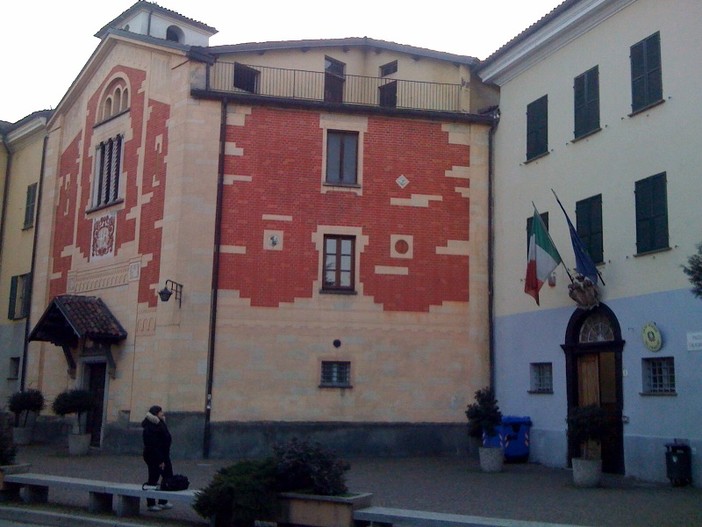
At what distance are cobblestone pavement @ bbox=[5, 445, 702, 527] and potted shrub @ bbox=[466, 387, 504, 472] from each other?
373 mm

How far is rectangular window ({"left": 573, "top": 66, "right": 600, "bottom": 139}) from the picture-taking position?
19.2 m

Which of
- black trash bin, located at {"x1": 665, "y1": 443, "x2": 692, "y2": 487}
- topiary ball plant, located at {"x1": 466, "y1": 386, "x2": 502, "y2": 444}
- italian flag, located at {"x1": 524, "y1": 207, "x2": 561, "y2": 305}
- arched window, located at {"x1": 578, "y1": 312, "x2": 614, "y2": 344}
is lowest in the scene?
black trash bin, located at {"x1": 665, "y1": 443, "x2": 692, "y2": 487}

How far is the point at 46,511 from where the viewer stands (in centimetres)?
1275

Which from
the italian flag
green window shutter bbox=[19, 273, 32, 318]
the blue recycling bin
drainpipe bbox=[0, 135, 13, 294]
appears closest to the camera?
the italian flag

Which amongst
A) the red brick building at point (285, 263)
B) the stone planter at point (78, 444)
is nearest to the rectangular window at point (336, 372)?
the red brick building at point (285, 263)

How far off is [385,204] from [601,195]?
6.02m

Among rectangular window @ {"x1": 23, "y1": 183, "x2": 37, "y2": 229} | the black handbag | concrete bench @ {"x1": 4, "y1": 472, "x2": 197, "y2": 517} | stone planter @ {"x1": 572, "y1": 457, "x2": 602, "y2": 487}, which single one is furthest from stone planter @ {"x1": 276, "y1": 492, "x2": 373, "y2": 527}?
rectangular window @ {"x1": 23, "y1": 183, "x2": 37, "y2": 229}

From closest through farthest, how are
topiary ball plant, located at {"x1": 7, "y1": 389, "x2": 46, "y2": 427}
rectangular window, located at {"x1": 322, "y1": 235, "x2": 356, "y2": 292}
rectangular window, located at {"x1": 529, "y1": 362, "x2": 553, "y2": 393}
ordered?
1. rectangular window, located at {"x1": 529, "y1": 362, "x2": 553, "y2": 393}
2. rectangular window, located at {"x1": 322, "y1": 235, "x2": 356, "y2": 292}
3. topiary ball plant, located at {"x1": 7, "y1": 389, "x2": 46, "y2": 427}

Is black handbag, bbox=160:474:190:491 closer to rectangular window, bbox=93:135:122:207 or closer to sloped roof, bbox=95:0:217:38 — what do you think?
rectangular window, bbox=93:135:122:207

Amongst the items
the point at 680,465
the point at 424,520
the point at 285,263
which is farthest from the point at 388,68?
the point at 424,520

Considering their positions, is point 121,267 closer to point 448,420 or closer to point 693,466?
point 448,420

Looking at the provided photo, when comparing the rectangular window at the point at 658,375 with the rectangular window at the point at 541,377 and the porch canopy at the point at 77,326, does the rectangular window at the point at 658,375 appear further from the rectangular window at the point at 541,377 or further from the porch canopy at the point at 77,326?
the porch canopy at the point at 77,326

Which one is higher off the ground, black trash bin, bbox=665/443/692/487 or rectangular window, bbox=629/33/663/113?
rectangular window, bbox=629/33/663/113

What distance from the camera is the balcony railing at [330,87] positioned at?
77.7 ft
